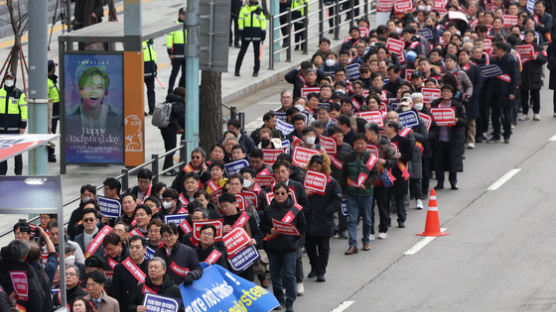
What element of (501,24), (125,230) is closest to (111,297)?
(125,230)

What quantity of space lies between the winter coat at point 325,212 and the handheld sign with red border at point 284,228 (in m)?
1.02

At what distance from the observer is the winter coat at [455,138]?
20.6 meters

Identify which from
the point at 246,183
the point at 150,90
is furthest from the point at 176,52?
the point at 246,183

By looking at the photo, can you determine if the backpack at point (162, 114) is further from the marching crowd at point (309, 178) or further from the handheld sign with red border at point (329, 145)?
the handheld sign with red border at point (329, 145)

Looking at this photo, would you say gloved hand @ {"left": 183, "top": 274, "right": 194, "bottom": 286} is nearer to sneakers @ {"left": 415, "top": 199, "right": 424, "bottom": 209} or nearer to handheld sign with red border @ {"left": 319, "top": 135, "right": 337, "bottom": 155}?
handheld sign with red border @ {"left": 319, "top": 135, "right": 337, "bottom": 155}

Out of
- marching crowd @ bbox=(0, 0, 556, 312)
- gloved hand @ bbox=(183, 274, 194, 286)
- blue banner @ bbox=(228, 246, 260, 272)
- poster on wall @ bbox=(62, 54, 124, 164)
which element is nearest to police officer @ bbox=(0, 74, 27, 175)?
poster on wall @ bbox=(62, 54, 124, 164)

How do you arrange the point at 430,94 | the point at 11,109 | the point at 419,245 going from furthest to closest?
the point at 11,109, the point at 430,94, the point at 419,245

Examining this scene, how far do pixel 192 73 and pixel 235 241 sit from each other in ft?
14.8

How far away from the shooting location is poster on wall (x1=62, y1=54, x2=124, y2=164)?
69.4 ft

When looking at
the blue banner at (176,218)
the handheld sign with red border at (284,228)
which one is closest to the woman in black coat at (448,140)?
the handheld sign with red border at (284,228)

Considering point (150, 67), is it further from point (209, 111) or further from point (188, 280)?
point (188, 280)

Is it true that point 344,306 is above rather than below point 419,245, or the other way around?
below

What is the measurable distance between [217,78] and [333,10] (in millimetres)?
12221

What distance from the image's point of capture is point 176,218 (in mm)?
15375
